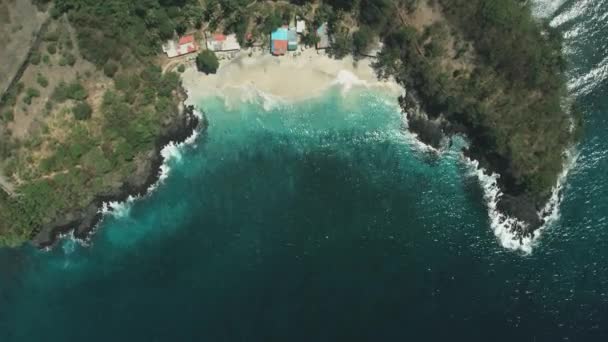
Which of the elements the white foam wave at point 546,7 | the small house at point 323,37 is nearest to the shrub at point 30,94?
the small house at point 323,37

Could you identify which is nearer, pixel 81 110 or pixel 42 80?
pixel 42 80

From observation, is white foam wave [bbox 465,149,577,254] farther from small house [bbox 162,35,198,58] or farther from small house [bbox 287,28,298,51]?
small house [bbox 162,35,198,58]

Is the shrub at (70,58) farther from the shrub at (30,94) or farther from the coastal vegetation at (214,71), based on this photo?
the shrub at (30,94)

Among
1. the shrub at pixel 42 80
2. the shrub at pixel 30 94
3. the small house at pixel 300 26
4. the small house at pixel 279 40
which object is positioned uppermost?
the small house at pixel 300 26

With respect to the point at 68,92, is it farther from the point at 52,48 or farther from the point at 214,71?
the point at 214,71

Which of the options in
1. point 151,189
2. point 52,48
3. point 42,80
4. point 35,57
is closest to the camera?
point 35,57

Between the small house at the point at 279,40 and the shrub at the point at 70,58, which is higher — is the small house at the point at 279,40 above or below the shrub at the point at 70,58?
above

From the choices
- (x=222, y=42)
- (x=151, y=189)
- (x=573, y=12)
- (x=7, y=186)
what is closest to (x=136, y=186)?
(x=151, y=189)

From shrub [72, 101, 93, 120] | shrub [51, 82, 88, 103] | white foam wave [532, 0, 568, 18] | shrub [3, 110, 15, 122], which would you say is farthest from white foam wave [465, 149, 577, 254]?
shrub [3, 110, 15, 122]
